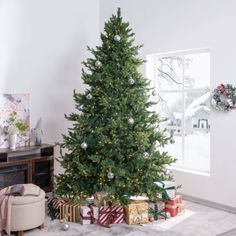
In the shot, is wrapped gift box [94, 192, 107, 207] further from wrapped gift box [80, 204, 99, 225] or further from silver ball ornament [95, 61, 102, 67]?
silver ball ornament [95, 61, 102, 67]

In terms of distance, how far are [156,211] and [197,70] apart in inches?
85.7

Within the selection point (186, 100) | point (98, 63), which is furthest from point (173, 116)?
point (98, 63)

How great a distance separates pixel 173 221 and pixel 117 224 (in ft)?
2.20

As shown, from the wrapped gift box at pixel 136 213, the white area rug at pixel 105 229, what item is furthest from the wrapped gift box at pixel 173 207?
the wrapped gift box at pixel 136 213

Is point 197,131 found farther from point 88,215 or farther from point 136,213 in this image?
point 88,215

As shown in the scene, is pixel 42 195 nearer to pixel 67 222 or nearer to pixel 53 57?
pixel 67 222

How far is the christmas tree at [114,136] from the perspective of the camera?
4.08 m

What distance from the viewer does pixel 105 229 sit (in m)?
3.81

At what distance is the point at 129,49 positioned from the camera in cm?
427

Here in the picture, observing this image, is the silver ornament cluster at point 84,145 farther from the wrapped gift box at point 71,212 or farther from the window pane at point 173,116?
the window pane at point 173,116

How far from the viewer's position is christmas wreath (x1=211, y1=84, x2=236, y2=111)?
14.1 ft

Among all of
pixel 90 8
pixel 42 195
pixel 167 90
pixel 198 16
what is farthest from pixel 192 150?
pixel 90 8

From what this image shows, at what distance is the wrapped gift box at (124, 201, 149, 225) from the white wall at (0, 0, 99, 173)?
2.09m

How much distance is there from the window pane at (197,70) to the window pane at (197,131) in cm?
14
